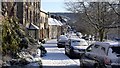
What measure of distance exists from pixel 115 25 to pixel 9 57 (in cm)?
1736

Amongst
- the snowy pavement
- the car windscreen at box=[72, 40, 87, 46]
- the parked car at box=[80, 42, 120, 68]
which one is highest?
the parked car at box=[80, 42, 120, 68]

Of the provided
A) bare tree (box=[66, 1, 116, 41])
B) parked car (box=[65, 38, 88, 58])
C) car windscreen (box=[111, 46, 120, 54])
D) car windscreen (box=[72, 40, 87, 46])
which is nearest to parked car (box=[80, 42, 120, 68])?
car windscreen (box=[111, 46, 120, 54])

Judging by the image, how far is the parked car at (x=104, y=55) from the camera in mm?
12482

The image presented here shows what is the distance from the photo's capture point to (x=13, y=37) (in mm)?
16016

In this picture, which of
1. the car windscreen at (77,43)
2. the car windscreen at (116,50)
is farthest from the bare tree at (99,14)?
the car windscreen at (116,50)

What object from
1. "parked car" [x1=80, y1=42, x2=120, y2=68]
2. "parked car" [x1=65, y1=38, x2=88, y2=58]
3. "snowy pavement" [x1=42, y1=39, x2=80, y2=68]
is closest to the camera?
"parked car" [x1=80, y1=42, x2=120, y2=68]

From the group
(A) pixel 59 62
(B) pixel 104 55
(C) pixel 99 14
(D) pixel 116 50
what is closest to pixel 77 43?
A: (A) pixel 59 62

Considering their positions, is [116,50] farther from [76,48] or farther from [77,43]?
[77,43]

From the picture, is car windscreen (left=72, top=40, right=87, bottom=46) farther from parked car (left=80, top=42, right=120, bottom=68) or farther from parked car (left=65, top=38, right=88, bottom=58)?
parked car (left=80, top=42, right=120, bottom=68)

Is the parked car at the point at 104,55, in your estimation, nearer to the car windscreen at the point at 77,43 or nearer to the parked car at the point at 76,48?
the parked car at the point at 76,48

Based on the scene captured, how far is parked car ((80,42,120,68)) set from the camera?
12.5 meters

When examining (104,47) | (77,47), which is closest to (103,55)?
(104,47)

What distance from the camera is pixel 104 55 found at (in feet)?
42.6

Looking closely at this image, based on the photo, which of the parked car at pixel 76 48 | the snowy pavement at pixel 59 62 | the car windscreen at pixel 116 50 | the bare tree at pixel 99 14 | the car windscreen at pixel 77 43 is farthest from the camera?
the bare tree at pixel 99 14
